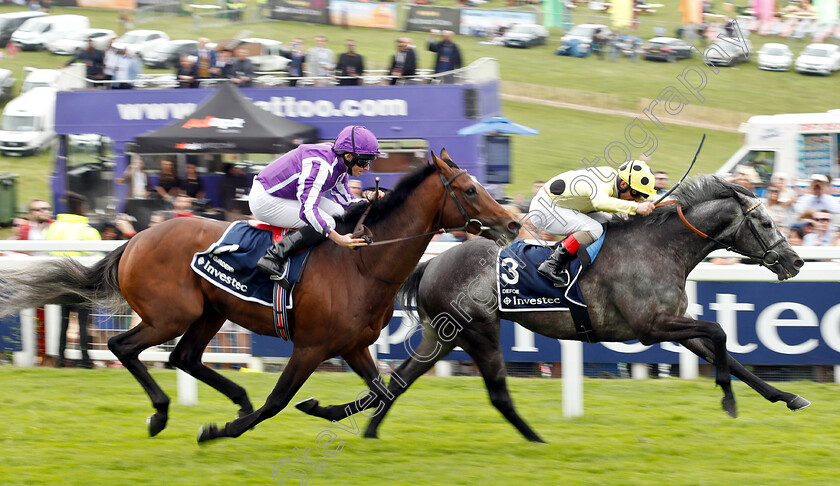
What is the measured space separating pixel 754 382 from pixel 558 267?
4.19ft

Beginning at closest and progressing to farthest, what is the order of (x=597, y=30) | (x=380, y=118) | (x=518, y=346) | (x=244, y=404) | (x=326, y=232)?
Result: 1. (x=326, y=232)
2. (x=244, y=404)
3. (x=518, y=346)
4. (x=380, y=118)
5. (x=597, y=30)

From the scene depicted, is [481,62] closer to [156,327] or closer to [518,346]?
[518,346]

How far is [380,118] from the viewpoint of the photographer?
38.2 feet

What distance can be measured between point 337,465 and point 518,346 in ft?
8.64

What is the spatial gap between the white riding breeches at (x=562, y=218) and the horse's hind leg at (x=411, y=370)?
0.93 m

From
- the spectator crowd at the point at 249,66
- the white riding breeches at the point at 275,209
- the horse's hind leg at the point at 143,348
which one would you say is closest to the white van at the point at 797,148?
the spectator crowd at the point at 249,66

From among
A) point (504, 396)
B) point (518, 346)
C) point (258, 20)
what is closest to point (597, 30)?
point (258, 20)

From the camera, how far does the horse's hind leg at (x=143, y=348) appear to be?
17.4ft

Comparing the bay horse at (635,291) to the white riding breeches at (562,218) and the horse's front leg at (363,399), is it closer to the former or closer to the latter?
the horse's front leg at (363,399)

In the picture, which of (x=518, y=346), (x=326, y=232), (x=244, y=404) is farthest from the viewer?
(x=518, y=346)

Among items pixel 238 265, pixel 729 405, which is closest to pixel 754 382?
pixel 729 405

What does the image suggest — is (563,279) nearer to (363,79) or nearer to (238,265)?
(238,265)

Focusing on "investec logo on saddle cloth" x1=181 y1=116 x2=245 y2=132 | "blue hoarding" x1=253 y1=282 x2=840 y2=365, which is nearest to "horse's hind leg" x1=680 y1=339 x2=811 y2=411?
"blue hoarding" x1=253 y1=282 x2=840 y2=365

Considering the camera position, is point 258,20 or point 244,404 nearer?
point 244,404
